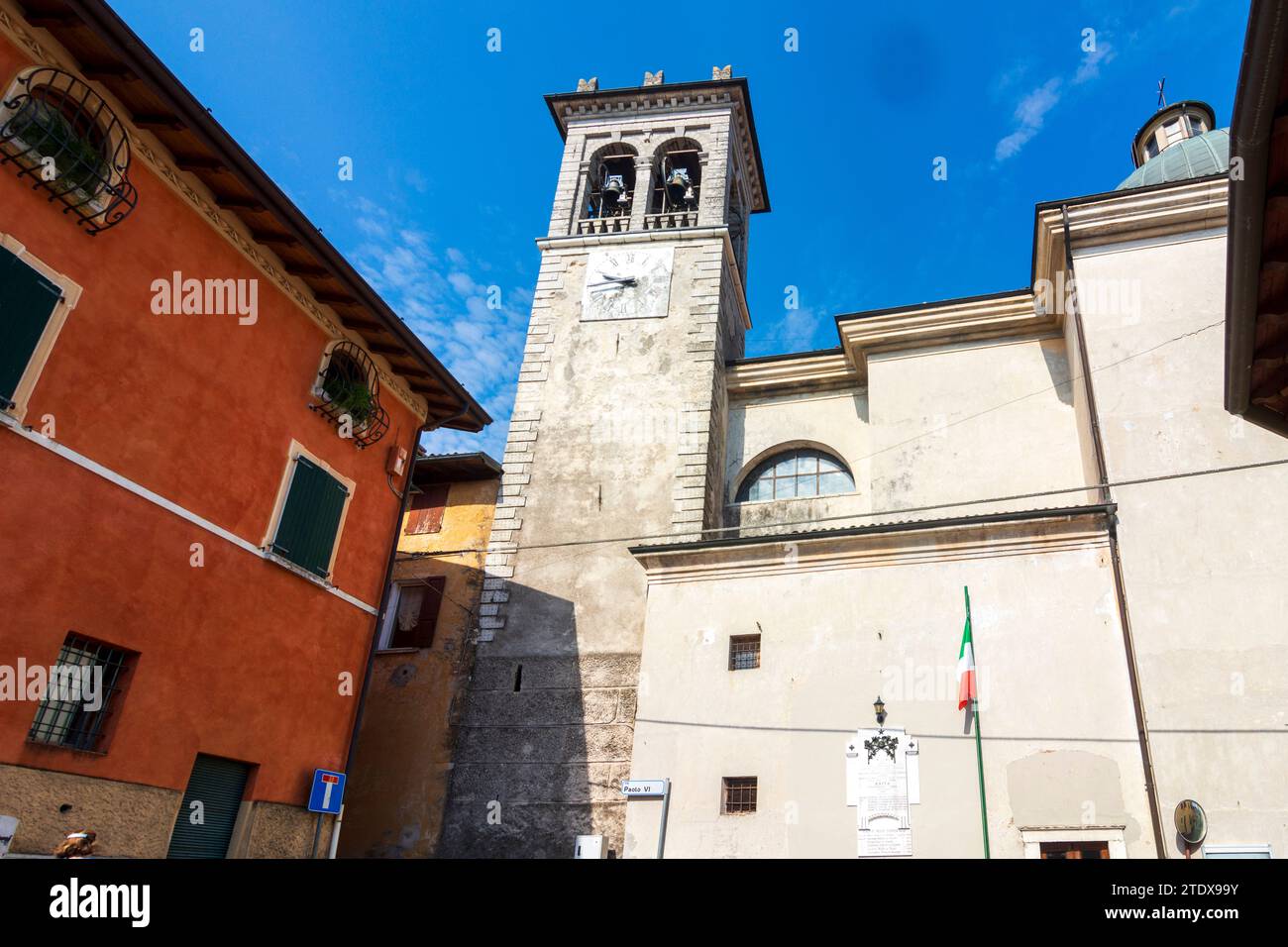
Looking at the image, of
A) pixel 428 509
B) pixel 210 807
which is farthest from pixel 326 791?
pixel 428 509

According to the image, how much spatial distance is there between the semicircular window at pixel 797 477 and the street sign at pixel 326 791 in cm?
1084

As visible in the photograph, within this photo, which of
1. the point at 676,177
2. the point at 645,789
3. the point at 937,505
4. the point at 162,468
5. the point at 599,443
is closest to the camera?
the point at 162,468

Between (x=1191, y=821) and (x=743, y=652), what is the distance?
6.28 meters

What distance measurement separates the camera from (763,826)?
12.6m

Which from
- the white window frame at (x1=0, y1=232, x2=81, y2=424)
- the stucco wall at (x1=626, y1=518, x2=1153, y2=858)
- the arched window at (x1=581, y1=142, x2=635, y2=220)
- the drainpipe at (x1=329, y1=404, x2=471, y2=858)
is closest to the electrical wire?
the stucco wall at (x1=626, y1=518, x2=1153, y2=858)

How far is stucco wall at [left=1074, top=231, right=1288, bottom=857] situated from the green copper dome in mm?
7728

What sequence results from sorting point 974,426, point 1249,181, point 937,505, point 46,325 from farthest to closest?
point 974,426 < point 937,505 < point 46,325 < point 1249,181

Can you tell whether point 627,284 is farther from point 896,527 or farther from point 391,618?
point 896,527

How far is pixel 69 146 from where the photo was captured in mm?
8992

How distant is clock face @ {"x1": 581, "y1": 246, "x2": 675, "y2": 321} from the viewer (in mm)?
21531

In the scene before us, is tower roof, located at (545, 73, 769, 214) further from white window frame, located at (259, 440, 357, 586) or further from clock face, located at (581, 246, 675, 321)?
white window frame, located at (259, 440, 357, 586)

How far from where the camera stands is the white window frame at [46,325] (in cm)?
844

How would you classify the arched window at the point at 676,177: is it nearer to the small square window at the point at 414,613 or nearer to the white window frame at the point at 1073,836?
the small square window at the point at 414,613
